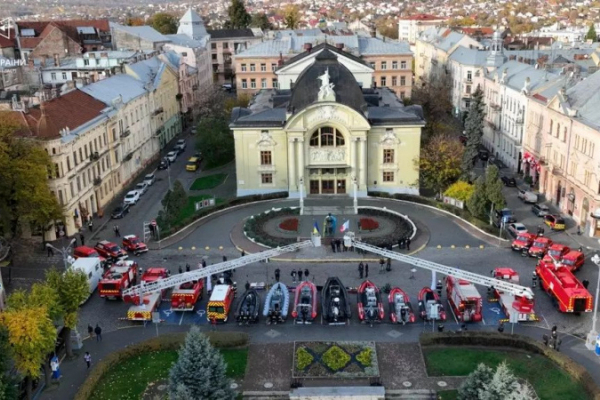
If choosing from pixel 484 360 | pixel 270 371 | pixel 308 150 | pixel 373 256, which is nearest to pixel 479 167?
pixel 308 150

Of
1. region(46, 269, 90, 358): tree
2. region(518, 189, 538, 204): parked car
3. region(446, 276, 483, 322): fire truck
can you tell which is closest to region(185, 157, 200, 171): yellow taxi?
region(518, 189, 538, 204): parked car

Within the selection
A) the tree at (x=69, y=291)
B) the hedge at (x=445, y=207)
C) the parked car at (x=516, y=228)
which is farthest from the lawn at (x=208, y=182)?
the tree at (x=69, y=291)

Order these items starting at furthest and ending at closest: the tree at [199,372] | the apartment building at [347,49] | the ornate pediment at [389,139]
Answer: the apartment building at [347,49]
the ornate pediment at [389,139]
the tree at [199,372]

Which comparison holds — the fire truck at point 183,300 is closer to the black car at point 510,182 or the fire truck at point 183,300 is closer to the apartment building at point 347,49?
the black car at point 510,182

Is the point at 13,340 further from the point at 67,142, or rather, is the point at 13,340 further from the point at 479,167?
the point at 479,167

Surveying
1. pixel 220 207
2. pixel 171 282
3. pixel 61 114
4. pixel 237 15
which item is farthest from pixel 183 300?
pixel 237 15

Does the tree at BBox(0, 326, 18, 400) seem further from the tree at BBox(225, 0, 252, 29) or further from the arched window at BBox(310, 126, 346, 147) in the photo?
the tree at BBox(225, 0, 252, 29)

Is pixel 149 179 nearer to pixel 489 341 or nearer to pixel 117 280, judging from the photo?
pixel 117 280
